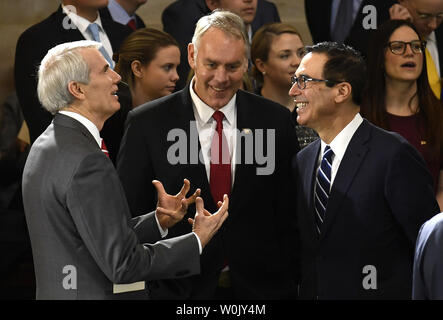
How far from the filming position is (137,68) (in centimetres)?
461

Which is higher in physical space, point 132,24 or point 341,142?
point 132,24

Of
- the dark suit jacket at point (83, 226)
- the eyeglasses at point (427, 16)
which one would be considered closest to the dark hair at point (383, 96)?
the eyeglasses at point (427, 16)

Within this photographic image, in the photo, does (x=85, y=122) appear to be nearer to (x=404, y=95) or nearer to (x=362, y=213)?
(x=362, y=213)

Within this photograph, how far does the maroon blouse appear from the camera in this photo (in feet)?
14.6

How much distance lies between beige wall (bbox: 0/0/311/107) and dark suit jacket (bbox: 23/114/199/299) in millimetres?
2756

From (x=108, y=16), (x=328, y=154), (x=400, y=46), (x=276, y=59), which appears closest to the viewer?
(x=328, y=154)

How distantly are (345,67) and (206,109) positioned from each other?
649 mm

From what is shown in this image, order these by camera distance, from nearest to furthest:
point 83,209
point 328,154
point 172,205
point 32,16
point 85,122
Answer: point 83,209
point 85,122
point 172,205
point 328,154
point 32,16

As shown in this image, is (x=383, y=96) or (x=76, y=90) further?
(x=383, y=96)

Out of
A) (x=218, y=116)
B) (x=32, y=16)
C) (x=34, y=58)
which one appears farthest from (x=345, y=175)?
(x=32, y=16)

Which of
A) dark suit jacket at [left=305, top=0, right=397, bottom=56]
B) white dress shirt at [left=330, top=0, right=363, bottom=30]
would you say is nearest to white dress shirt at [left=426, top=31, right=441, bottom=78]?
dark suit jacket at [left=305, top=0, right=397, bottom=56]

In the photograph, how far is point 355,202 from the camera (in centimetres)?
351

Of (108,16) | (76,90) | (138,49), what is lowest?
(76,90)

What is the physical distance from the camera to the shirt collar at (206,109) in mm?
3844
